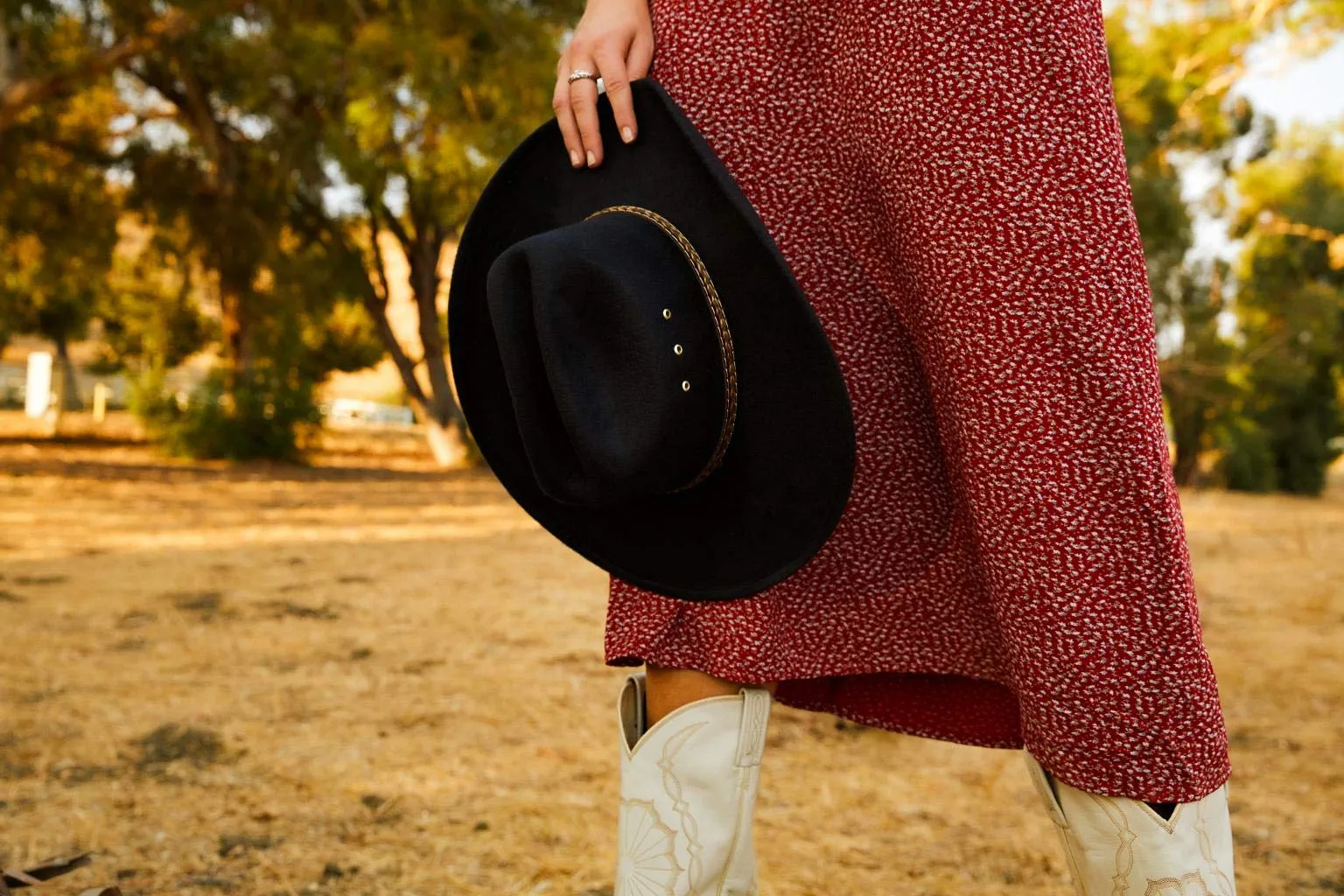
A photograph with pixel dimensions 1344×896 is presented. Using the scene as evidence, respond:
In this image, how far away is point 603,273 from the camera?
836 mm

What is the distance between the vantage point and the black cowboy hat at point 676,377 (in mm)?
827

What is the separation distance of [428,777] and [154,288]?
66.5 feet

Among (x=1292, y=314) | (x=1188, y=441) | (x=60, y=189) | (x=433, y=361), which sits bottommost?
(x=1188, y=441)

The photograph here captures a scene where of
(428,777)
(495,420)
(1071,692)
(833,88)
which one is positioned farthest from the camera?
(428,777)

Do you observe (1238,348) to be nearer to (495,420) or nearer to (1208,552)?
(1208,552)

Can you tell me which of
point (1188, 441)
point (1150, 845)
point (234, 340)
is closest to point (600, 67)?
point (1150, 845)

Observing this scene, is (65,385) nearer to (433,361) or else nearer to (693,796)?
(433,361)

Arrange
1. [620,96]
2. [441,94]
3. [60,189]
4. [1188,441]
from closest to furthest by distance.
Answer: [620,96] → [441,94] → [60,189] → [1188,441]

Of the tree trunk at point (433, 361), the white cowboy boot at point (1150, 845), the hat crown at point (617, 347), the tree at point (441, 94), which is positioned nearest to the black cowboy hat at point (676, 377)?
the hat crown at point (617, 347)

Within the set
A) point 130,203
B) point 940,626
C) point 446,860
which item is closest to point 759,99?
point 940,626

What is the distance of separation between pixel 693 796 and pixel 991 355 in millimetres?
464

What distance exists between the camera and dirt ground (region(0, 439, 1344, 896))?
1601 millimetres

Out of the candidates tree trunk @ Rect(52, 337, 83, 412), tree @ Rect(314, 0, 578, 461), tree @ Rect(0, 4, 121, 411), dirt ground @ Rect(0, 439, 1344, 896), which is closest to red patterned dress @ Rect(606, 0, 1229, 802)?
dirt ground @ Rect(0, 439, 1344, 896)

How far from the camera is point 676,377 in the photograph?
2.74 ft
